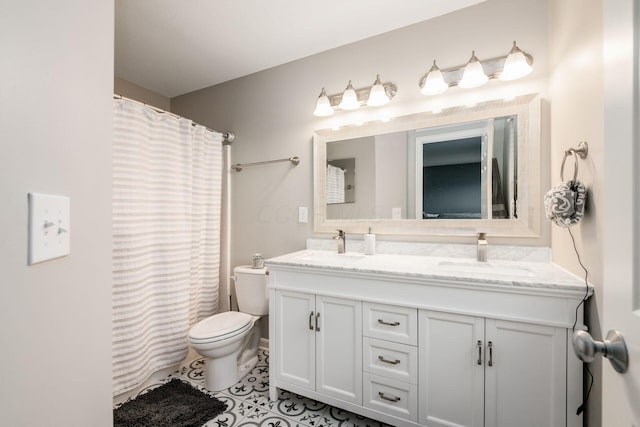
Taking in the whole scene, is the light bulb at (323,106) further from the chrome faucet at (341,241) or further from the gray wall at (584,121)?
the gray wall at (584,121)

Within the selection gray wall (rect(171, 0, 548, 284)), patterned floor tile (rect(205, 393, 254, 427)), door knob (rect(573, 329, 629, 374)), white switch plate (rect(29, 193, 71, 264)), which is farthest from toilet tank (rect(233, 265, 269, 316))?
door knob (rect(573, 329, 629, 374))

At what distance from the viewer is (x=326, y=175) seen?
216 centimetres

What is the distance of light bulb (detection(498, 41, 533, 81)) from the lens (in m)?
1.49

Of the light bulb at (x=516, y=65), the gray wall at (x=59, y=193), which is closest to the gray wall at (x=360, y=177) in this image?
the light bulb at (x=516, y=65)

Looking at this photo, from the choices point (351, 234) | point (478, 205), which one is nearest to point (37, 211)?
point (351, 234)

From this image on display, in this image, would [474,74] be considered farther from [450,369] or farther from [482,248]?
[450,369]

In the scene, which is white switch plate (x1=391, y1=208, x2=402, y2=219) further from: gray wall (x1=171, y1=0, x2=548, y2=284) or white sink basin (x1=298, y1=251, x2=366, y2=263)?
gray wall (x1=171, y1=0, x2=548, y2=284)

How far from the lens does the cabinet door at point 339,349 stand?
1.48 metres

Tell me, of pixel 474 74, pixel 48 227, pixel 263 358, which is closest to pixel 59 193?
pixel 48 227

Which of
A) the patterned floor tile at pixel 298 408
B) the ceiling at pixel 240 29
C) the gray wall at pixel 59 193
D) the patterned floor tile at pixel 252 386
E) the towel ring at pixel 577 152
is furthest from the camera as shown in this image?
the patterned floor tile at pixel 252 386

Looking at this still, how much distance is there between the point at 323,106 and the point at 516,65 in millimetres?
1158

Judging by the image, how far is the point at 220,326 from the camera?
187cm

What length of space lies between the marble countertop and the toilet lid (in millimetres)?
547

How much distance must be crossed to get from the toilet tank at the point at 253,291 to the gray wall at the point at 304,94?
0.92ft
